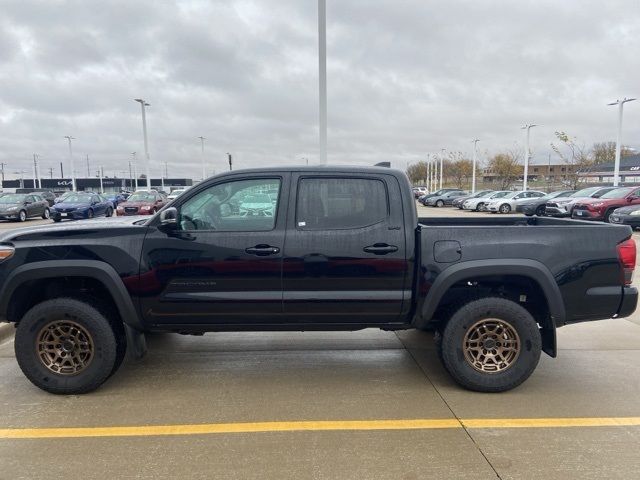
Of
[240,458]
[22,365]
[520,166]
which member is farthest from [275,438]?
[520,166]

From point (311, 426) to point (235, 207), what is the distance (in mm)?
1842

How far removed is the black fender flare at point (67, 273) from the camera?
371 cm

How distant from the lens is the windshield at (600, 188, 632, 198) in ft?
63.7

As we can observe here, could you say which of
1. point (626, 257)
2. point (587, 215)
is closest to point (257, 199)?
point (626, 257)

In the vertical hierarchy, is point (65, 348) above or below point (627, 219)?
above

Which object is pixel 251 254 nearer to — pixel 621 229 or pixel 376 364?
pixel 376 364

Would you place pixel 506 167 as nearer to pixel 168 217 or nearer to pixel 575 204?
pixel 575 204

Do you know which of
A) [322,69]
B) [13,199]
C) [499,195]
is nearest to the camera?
[322,69]

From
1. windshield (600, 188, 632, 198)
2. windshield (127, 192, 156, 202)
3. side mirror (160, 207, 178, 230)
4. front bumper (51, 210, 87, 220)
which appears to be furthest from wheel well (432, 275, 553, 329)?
windshield (127, 192, 156, 202)

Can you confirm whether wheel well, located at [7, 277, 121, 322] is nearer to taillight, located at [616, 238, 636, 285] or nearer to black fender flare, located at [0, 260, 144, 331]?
black fender flare, located at [0, 260, 144, 331]

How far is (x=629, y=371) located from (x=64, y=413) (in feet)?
16.2

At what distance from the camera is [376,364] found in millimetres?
4551

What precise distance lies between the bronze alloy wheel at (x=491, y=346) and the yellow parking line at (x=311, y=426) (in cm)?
52

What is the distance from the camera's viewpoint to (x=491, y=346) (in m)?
3.87
